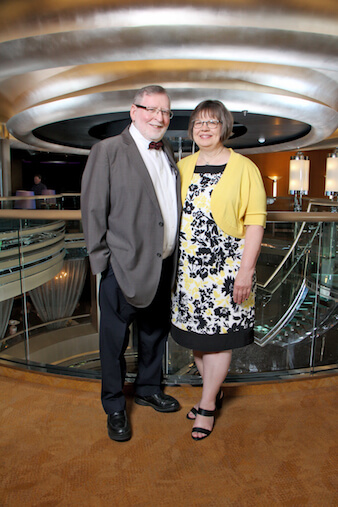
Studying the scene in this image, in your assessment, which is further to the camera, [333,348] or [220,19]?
[220,19]

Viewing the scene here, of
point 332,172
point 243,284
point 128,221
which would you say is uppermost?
point 332,172

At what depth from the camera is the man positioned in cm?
175

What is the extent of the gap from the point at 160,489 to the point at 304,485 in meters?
0.57

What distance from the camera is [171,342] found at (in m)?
2.40

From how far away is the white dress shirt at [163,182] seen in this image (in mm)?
1838

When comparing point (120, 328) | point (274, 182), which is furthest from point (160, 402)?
point (274, 182)

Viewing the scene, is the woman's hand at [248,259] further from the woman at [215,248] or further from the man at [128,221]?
the man at [128,221]

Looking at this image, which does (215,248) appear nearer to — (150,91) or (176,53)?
(150,91)

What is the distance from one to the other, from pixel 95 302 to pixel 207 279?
2.45ft

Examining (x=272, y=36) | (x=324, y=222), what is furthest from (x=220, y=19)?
(x=324, y=222)

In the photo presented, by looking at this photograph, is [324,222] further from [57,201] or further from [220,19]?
[57,201]

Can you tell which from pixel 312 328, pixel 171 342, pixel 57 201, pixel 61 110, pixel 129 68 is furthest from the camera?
pixel 57 201

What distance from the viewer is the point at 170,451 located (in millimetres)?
1808

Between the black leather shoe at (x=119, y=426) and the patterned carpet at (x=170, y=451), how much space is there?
31 mm
